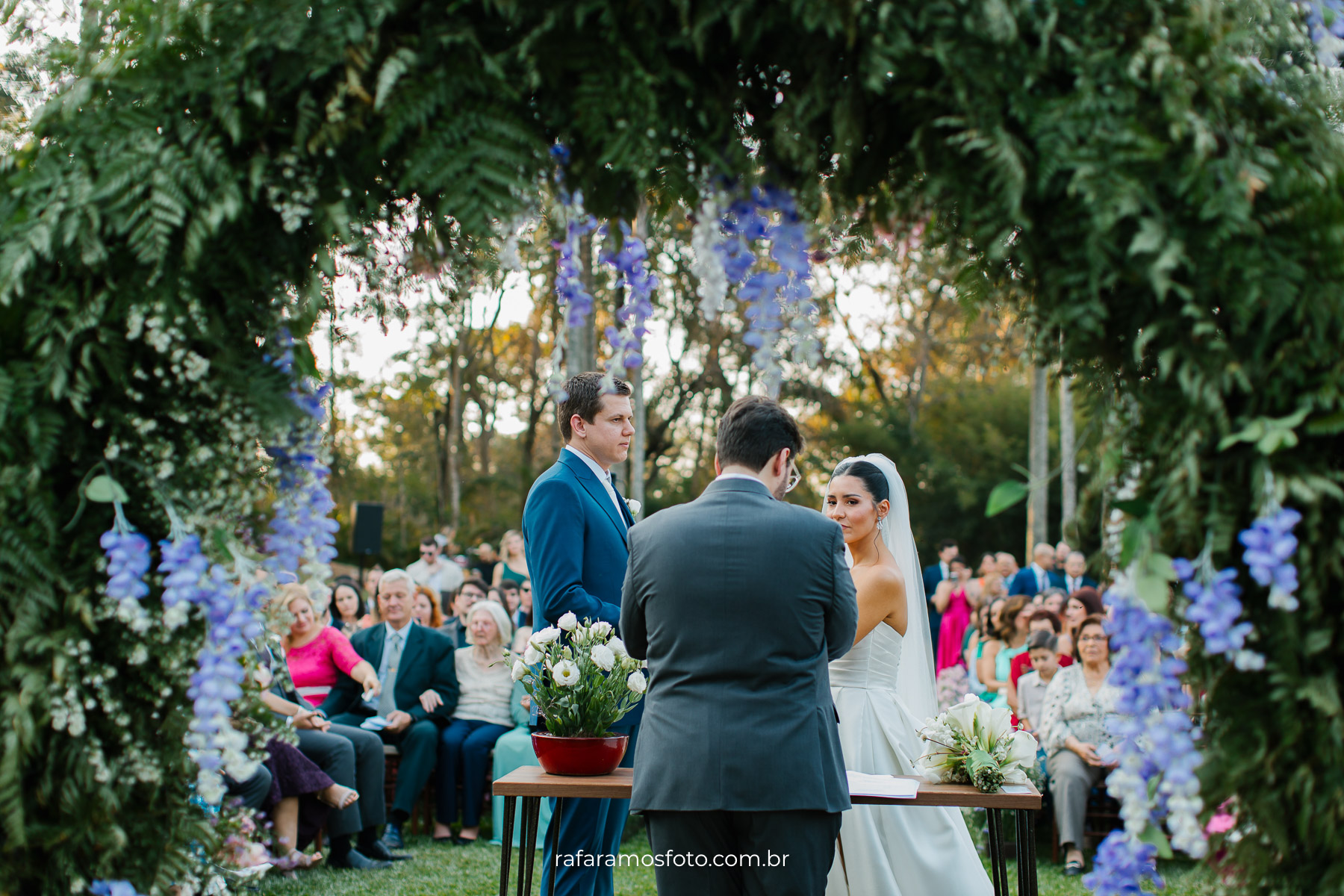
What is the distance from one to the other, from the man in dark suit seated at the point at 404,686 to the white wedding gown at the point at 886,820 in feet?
12.4

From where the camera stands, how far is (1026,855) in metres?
3.50

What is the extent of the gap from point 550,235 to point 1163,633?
1732 mm

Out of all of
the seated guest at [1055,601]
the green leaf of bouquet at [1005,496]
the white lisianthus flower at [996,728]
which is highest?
the green leaf of bouquet at [1005,496]

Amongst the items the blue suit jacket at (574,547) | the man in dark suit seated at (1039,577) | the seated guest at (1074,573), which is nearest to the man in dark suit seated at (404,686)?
the blue suit jacket at (574,547)

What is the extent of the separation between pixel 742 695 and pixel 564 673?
83 cm

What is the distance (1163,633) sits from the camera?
7.30 ft

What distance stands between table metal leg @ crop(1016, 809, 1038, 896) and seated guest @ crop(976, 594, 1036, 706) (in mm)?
3704

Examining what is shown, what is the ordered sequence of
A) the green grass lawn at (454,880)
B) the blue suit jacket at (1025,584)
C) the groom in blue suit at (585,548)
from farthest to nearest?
the blue suit jacket at (1025,584) < the green grass lawn at (454,880) < the groom in blue suit at (585,548)

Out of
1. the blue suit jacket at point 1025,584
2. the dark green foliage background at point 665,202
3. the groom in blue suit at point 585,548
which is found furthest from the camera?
the blue suit jacket at point 1025,584

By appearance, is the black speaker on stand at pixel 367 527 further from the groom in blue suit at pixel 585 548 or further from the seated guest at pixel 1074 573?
the groom in blue suit at pixel 585 548

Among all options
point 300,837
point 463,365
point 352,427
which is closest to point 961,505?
point 463,365

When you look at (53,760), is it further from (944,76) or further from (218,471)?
(944,76)

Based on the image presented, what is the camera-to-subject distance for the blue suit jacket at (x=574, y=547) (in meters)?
3.69

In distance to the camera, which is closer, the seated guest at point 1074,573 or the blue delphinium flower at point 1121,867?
the blue delphinium flower at point 1121,867
